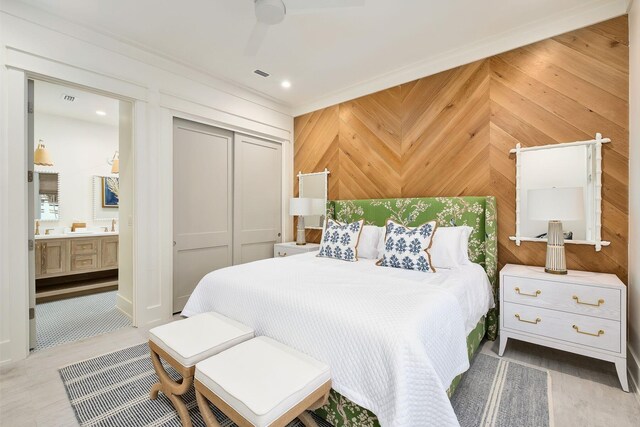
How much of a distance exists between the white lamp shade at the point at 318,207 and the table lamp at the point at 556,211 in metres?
2.48

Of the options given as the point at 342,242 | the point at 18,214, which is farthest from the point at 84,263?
the point at 342,242

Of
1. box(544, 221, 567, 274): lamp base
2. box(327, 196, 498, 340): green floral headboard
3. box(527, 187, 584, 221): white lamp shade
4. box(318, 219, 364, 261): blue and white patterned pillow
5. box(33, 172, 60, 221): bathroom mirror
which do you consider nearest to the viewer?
box(527, 187, 584, 221): white lamp shade

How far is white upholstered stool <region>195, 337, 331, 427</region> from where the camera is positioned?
1136 mm

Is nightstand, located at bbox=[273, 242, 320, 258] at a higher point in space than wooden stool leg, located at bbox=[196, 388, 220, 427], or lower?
higher

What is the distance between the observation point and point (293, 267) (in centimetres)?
251

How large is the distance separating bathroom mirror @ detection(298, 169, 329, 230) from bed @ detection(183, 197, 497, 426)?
1.52 m

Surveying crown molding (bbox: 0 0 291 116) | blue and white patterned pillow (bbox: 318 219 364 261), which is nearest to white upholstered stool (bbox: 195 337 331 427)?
blue and white patterned pillow (bbox: 318 219 364 261)

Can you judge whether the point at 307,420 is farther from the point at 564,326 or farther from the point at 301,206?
the point at 301,206

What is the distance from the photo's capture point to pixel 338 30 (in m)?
2.65

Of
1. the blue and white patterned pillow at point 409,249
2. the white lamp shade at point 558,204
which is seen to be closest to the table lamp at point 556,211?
the white lamp shade at point 558,204

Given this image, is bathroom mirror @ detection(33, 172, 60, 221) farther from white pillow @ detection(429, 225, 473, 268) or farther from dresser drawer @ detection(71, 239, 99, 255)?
white pillow @ detection(429, 225, 473, 268)

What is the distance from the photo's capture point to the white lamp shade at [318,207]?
412 centimetres

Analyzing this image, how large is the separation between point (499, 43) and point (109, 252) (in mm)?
5850

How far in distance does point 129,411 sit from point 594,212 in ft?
11.9
